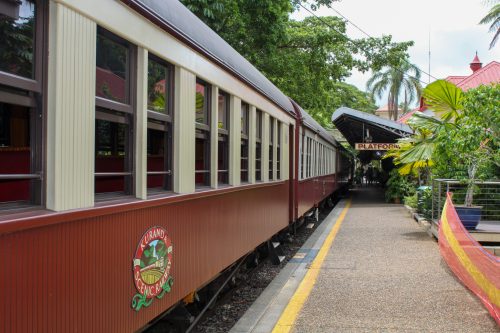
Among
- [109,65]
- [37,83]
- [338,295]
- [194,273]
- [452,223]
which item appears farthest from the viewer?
[452,223]

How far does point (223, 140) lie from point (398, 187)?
55.9ft

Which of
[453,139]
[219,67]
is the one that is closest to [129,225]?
[219,67]

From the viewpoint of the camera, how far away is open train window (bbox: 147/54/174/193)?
3.66 metres

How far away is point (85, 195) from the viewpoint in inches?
110

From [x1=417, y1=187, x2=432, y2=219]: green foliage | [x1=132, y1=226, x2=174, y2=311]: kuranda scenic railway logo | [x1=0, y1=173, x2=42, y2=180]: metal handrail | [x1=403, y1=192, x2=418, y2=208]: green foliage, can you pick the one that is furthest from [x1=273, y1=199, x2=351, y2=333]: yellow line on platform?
[x1=403, y1=192, x2=418, y2=208]: green foliage

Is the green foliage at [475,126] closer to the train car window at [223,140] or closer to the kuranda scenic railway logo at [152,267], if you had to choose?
the train car window at [223,140]

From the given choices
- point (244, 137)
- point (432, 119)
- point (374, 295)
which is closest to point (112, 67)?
point (244, 137)

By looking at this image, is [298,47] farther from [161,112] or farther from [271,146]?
[161,112]

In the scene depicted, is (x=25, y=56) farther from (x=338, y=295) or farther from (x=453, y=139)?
(x=453, y=139)

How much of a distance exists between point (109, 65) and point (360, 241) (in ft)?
26.7

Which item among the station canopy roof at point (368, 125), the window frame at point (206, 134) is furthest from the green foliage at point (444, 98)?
the station canopy roof at point (368, 125)

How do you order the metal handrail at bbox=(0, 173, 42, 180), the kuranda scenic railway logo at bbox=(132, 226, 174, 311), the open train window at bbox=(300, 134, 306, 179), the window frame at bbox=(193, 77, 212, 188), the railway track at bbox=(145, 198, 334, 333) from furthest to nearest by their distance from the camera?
the open train window at bbox=(300, 134, 306, 179)
the railway track at bbox=(145, 198, 334, 333)
the window frame at bbox=(193, 77, 212, 188)
the kuranda scenic railway logo at bbox=(132, 226, 174, 311)
the metal handrail at bbox=(0, 173, 42, 180)

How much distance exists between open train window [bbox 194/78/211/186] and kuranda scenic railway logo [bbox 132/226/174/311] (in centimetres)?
101

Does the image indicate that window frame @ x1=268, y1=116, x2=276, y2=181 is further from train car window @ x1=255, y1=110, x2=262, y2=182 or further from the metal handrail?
the metal handrail
